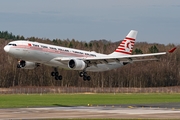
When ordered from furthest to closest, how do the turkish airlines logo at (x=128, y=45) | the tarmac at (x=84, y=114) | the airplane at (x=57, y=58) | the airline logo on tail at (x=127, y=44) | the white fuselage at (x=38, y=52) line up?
1. the turkish airlines logo at (x=128, y=45)
2. the airline logo on tail at (x=127, y=44)
3. the airplane at (x=57, y=58)
4. the white fuselage at (x=38, y=52)
5. the tarmac at (x=84, y=114)

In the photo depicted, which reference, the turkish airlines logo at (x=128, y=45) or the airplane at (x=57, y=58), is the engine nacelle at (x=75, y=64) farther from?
the turkish airlines logo at (x=128, y=45)

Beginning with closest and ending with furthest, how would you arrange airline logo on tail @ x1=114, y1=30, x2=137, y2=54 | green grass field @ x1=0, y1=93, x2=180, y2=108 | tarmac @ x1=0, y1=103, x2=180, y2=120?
tarmac @ x1=0, y1=103, x2=180, y2=120 < green grass field @ x1=0, y1=93, x2=180, y2=108 < airline logo on tail @ x1=114, y1=30, x2=137, y2=54

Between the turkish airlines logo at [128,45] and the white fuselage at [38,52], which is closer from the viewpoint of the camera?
the white fuselage at [38,52]

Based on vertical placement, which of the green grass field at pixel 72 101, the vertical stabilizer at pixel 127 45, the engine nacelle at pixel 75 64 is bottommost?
the green grass field at pixel 72 101

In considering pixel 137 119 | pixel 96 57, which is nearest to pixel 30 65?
pixel 96 57

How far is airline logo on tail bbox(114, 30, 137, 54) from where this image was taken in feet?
337

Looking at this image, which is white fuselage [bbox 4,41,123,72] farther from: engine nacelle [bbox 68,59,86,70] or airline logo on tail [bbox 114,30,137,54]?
airline logo on tail [bbox 114,30,137,54]

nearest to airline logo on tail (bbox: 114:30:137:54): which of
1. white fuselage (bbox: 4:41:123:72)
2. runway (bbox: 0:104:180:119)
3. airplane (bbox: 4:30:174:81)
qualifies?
airplane (bbox: 4:30:174:81)

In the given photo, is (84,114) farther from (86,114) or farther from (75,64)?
(75,64)

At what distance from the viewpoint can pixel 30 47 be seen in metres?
78.8

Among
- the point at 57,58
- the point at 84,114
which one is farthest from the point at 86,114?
the point at 57,58

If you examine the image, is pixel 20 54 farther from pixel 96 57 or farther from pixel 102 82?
pixel 102 82

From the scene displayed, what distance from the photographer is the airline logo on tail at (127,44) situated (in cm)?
10262

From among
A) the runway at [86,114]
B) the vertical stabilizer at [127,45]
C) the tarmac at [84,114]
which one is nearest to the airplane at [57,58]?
the tarmac at [84,114]
